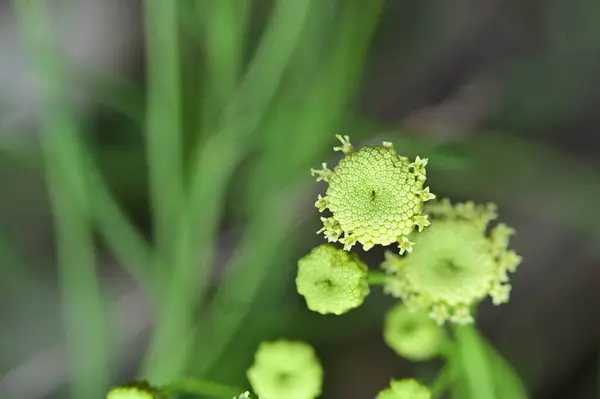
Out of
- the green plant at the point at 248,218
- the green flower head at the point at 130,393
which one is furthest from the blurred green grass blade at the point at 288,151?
the green flower head at the point at 130,393

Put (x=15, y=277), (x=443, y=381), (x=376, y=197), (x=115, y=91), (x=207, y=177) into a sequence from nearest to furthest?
(x=376, y=197) < (x=443, y=381) < (x=207, y=177) < (x=115, y=91) < (x=15, y=277)

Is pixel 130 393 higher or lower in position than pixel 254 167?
lower

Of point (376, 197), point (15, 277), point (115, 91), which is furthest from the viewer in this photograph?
point (15, 277)

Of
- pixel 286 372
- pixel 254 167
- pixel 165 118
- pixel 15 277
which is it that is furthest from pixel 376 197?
pixel 15 277

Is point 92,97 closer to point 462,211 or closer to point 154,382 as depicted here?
point 154,382

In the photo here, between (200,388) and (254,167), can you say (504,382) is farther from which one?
(254,167)

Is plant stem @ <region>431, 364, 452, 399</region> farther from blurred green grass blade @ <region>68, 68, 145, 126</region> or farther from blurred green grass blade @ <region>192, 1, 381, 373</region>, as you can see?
blurred green grass blade @ <region>68, 68, 145, 126</region>

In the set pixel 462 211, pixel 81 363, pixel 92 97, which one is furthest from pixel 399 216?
pixel 92 97
